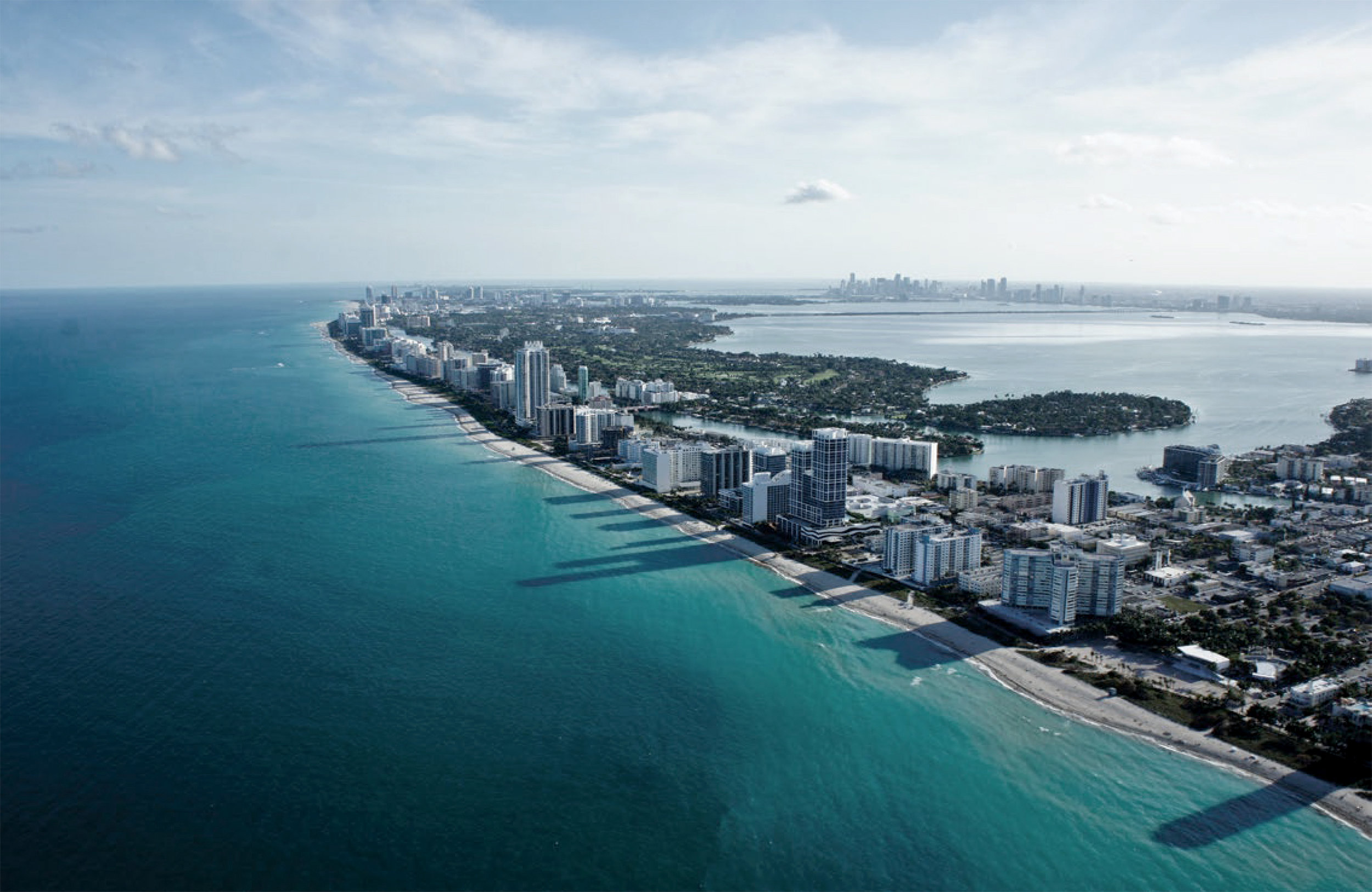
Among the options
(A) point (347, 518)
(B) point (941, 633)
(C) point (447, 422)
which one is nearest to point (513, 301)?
(C) point (447, 422)

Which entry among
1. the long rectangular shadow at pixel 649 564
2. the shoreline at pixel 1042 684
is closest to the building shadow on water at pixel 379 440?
the shoreline at pixel 1042 684

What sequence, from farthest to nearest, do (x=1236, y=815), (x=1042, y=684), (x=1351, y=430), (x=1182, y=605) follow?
(x=1351, y=430) < (x=1182, y=605) < (x=1042, y=684) < (x=1236, y=815)

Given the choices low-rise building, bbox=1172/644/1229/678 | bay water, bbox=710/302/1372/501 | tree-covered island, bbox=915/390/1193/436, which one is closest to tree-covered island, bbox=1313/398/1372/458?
bay water, bbox=710/302/1372/501

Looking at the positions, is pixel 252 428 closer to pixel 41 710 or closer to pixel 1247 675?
pixel 41 710

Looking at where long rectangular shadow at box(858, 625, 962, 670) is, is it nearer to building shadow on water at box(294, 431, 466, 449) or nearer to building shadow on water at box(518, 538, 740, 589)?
building shadow on water at box(518, 538, 740, 589)

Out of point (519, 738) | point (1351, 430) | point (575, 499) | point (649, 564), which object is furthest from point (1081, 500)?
point (1351, 430)

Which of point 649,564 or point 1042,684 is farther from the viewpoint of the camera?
point 649,564

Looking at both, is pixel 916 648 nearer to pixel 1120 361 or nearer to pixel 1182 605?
pixel 1182 605
